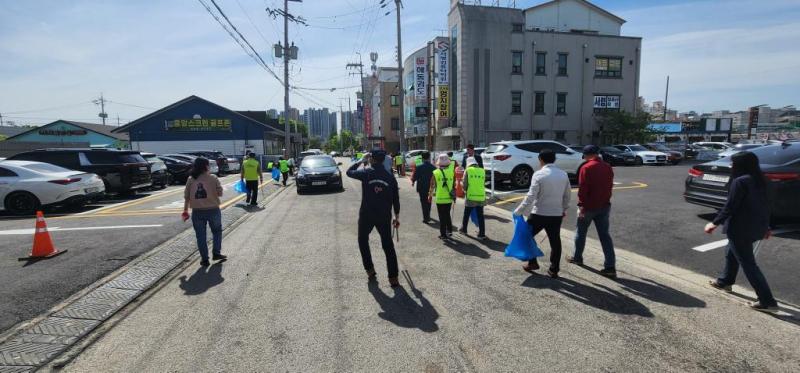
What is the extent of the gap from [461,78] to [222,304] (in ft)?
104

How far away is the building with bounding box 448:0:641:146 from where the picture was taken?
110 ft

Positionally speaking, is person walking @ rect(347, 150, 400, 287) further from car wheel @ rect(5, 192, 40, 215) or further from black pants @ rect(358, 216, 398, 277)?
car wheel @ rect(5, 192, 40, 215)

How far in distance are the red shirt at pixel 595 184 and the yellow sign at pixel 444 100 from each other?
1183 inches

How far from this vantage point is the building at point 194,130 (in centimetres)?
3972

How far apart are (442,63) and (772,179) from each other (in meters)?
29.9

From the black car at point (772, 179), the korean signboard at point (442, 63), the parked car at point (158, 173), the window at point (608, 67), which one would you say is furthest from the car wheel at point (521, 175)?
the window at point (608, 67)

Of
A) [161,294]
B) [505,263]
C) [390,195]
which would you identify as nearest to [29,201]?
[161,294]

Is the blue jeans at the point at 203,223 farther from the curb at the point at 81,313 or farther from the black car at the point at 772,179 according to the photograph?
the black car at the point at 772,179

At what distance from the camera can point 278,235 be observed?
8094 mm

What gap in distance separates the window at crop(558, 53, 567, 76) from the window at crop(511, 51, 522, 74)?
3623 mm

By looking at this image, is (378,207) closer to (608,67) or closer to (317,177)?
(317,177)

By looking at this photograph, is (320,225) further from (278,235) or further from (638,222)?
(638,222)

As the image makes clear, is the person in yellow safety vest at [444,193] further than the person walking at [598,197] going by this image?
Yes

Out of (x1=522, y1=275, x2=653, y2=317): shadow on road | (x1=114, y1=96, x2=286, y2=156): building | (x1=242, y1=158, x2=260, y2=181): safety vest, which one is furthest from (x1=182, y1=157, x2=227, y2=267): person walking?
(x1=114, y1=96, x2=286, y2=156): building
